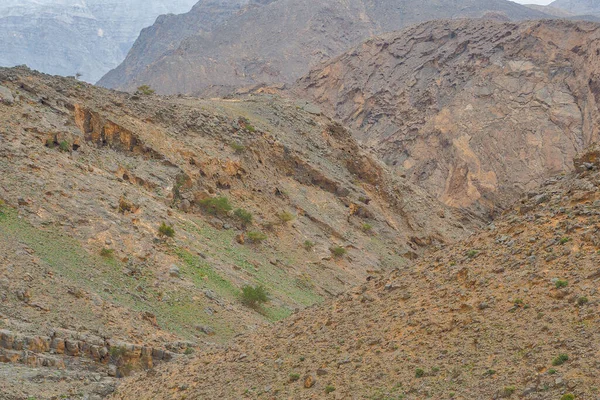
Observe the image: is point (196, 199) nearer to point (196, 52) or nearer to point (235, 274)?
point (235, 274)

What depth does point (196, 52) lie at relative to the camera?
395 feet

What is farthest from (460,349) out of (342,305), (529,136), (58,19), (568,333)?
(58,19)

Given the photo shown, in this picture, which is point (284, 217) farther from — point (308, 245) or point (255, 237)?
point (255, 237)

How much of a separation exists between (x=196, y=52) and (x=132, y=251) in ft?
332

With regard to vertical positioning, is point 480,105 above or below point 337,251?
above

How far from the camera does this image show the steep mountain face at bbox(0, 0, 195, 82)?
160 metres

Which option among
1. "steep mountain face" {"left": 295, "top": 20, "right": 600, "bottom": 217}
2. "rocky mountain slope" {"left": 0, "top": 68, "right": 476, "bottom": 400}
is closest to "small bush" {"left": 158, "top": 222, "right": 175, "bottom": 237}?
"rocky mountain slope" {"left": 0, "top": 68, "right": 476, "bottom": 400}

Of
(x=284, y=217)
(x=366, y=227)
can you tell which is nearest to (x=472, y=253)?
(x=284, y=217)

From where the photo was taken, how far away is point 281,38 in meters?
121

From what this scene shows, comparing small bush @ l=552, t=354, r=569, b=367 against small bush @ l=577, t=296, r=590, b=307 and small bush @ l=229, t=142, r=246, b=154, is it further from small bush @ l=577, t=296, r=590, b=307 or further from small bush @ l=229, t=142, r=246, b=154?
small bush @ l=229, t=142, r=246, b=154

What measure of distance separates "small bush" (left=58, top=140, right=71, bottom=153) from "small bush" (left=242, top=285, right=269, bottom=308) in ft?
27.7

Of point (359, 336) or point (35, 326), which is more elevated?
point (35, 326)

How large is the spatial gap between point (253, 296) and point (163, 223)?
409 cm

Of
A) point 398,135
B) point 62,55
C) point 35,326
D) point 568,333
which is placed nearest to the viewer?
point 568,333
